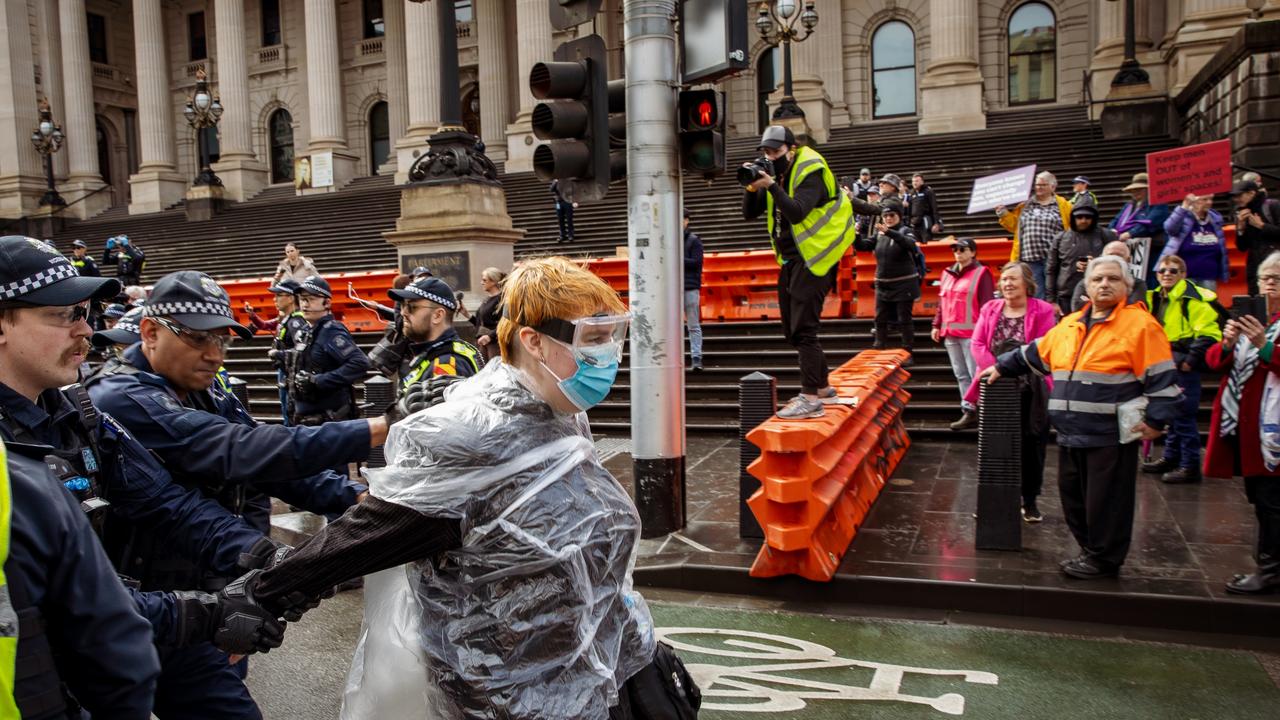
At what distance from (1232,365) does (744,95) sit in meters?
30.8

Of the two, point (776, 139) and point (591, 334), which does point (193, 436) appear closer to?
point (591, 334)

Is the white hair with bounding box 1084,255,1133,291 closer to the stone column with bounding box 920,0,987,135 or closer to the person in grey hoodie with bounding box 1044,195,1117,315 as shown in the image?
the person in grey hoodie with bounding box 1044,195,1117,315

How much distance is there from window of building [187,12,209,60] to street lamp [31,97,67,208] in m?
8.74

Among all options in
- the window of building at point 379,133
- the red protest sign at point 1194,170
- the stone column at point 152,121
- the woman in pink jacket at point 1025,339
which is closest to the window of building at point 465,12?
the window of building at point 379,133

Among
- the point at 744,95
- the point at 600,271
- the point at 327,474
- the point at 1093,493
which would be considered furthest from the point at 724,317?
the point at 744,95

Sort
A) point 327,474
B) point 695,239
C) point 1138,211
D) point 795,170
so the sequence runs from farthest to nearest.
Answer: point 695,239, point 1138,211, point 795,170, point 327,474

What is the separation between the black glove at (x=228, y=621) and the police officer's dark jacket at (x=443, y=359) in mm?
3410

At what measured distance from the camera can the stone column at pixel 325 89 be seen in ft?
124

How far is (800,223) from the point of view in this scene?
664 cm

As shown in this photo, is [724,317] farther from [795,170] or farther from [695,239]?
[795,170]

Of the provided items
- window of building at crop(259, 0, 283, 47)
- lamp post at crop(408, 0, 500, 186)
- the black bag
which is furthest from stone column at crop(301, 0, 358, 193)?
the black bag

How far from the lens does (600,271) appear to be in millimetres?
16453

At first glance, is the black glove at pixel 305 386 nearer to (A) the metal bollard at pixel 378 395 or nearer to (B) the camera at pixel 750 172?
(A) the metal bollard at pixel 378 395

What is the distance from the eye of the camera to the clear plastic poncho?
92.0 inches
